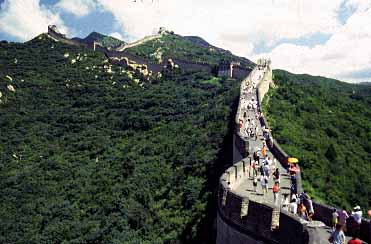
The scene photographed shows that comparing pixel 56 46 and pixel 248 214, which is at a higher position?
pixel 56 46

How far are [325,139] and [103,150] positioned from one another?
20697 mm

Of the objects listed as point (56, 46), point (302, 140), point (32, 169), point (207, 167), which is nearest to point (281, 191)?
point (207, 167)

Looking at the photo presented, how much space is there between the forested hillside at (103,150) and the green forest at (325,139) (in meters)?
4.67

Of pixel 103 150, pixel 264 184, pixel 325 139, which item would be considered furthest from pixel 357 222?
pixel 103 150

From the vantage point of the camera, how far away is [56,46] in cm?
8831

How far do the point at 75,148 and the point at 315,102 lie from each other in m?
24.0

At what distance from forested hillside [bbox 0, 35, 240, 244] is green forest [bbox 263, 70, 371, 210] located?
15.3 ft

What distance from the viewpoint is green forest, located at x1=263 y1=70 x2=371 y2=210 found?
30.3 meters

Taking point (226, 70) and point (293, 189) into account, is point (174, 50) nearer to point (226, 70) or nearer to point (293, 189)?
point (226, 70)

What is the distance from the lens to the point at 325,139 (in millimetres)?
40969

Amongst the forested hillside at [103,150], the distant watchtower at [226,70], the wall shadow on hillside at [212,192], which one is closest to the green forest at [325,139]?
the wall shadow on hillside at [212,192]

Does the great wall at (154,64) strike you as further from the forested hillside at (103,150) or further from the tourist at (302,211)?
the tourist at (302,211)

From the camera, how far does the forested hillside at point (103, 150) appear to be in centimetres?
3397

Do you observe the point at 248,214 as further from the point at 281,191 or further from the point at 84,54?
the point at 84,54
